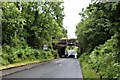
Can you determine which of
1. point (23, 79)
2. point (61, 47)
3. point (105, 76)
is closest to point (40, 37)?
point (23, 79)

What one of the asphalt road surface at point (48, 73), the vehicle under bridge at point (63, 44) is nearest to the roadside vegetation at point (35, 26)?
the asphalt road surface at point (48, 73)

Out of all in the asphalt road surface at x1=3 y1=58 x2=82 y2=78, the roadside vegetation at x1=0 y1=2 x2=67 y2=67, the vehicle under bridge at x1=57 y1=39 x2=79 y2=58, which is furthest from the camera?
the vehicle under bridge at x1=57 y1=39 x2=79 y2=58

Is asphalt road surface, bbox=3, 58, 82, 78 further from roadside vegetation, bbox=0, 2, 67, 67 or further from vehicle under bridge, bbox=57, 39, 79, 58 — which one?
vehicle under bridge, bbox=57, 39, 79, 58

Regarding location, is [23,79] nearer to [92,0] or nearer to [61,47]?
[92,0]

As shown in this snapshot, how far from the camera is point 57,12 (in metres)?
55.1

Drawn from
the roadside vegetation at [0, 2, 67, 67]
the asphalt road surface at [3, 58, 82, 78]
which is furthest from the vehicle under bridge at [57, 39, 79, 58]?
the asphalt road surface at [3, 58, 82, 78]

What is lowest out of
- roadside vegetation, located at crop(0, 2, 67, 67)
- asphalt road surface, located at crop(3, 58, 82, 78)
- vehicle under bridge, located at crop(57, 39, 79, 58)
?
vehicle under bridge, located at crop(57, 39, 79, 58)

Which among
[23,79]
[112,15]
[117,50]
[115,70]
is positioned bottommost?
[23,79]

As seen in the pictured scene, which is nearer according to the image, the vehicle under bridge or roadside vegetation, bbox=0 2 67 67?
roadside vegetation, bbox=0 2 67 67

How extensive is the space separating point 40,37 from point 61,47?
170 ft

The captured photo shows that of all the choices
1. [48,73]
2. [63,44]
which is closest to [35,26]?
[48,73]

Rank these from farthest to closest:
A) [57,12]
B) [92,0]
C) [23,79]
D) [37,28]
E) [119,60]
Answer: [57,12], [37,28], [23,79], [92,0], [119,60]

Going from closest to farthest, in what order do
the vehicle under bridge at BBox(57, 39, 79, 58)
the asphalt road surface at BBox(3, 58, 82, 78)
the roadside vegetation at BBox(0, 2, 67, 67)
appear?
the asphalt road surface at BBox(3, 58, 82, 78), the roadside vegetation at BBox(0, 2, 67, 67), the vehicle under bridge at BBox(57, 39, 79, 58)

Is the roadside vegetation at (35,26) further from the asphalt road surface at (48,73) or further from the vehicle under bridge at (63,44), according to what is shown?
the vehicle under bridge at (63,44)
